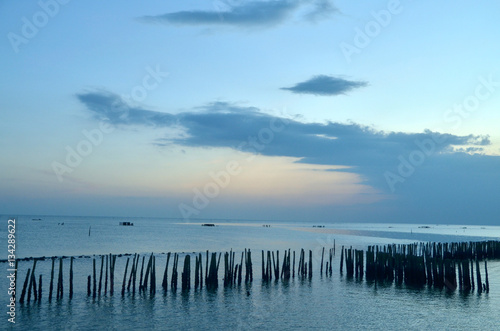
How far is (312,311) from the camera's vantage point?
21.1m

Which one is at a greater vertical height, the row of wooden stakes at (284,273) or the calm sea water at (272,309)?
the row of wooden stakes at (284,273)

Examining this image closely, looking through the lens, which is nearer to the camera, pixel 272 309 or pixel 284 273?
pixel 272 309

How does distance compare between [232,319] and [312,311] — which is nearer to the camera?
[232,319]

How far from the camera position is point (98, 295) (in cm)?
2258

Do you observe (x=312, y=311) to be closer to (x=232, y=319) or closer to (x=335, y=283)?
(x=232, y=319)

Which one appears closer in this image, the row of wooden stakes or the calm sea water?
the calm sea water

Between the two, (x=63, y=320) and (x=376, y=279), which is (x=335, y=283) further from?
(x=63, y=320)

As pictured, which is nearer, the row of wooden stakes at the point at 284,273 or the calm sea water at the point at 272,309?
the calm sea water at the point at 272,309

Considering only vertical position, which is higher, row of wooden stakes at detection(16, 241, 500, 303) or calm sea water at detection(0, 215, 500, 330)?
row of wooden stakes at detection(16, 241, 500, 303)

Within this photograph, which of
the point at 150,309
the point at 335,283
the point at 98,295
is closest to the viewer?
the point at 150,309

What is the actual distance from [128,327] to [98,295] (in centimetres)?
577

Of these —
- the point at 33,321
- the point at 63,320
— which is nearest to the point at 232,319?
the point at 63,320

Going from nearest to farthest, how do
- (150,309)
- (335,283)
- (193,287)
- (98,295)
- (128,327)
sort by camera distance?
1. (128,327)
2. (150,309)
3. (98,295)
4. (193,287)
5. (335,283)

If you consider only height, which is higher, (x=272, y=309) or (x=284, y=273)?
(x=284, y=273)
